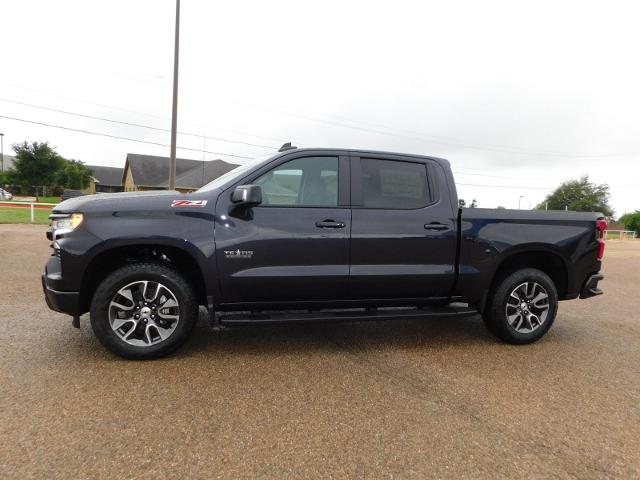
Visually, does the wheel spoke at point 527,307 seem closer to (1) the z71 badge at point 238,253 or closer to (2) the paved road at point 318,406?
(2) the paved road at point 318,406

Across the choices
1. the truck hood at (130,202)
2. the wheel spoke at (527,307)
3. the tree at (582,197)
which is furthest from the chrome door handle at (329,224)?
the tree at (582,197)

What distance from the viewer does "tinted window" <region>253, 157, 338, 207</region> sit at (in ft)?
12.3

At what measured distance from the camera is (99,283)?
11.8 feet

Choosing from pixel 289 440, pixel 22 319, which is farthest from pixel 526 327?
pixel 22 319

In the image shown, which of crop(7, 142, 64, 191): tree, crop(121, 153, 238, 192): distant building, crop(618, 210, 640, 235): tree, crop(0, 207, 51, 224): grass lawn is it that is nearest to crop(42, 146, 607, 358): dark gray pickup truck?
crop(0, 207, 51, 224): grass lawn

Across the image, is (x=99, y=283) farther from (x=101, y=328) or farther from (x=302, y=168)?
(x=302, y=168)

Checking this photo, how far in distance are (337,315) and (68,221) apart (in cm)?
239

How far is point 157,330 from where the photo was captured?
346cm

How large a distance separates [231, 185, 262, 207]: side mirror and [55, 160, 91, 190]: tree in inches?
1943

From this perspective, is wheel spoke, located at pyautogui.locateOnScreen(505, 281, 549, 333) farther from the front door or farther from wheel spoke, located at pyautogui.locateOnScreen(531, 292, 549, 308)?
the front door

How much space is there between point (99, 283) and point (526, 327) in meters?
4.10

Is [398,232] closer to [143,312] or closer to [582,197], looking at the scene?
[143,312]

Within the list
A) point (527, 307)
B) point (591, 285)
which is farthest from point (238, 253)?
point (591, 285)

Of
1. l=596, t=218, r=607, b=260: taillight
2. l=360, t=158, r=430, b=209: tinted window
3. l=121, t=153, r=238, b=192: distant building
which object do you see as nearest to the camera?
l=360, t=158, r=430, b=209: tinted window
